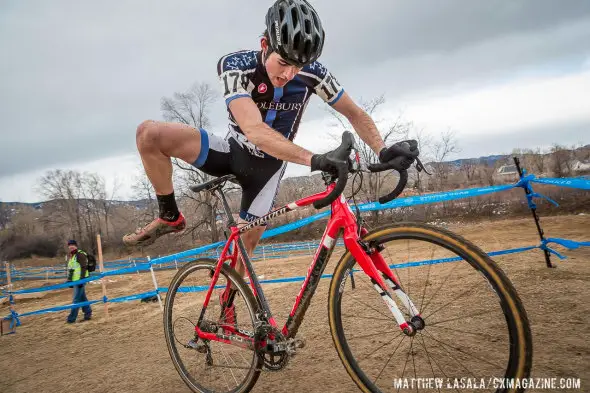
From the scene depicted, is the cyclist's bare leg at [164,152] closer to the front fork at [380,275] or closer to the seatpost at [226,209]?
the seatpost at [226,209]

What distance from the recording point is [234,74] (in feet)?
8.35

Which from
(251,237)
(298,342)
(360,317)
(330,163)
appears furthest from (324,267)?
(251,237)

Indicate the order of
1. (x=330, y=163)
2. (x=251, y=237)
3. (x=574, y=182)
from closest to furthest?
(x=330, y=163) < (x=251, y=237) < (x=574, y=182)

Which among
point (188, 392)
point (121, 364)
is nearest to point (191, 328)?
point (188, 392)

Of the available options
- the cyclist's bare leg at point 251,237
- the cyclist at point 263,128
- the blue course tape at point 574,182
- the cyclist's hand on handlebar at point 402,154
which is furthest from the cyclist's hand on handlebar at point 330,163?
the blue course tape at point 574,182

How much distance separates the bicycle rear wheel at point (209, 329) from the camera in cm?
269

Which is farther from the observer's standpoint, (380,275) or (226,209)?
(226,209)

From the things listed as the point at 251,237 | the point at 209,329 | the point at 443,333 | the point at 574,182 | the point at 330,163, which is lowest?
the point at 443,333

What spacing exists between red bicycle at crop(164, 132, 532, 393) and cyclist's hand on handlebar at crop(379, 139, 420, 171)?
0.24ft

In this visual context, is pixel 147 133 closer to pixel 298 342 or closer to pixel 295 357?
pixel 298 342

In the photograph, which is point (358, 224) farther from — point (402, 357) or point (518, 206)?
point (518, 206)

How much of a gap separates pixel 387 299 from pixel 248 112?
1.54 metres

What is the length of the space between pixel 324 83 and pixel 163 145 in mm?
1492

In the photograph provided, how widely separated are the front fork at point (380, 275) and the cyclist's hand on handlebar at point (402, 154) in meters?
0.47
